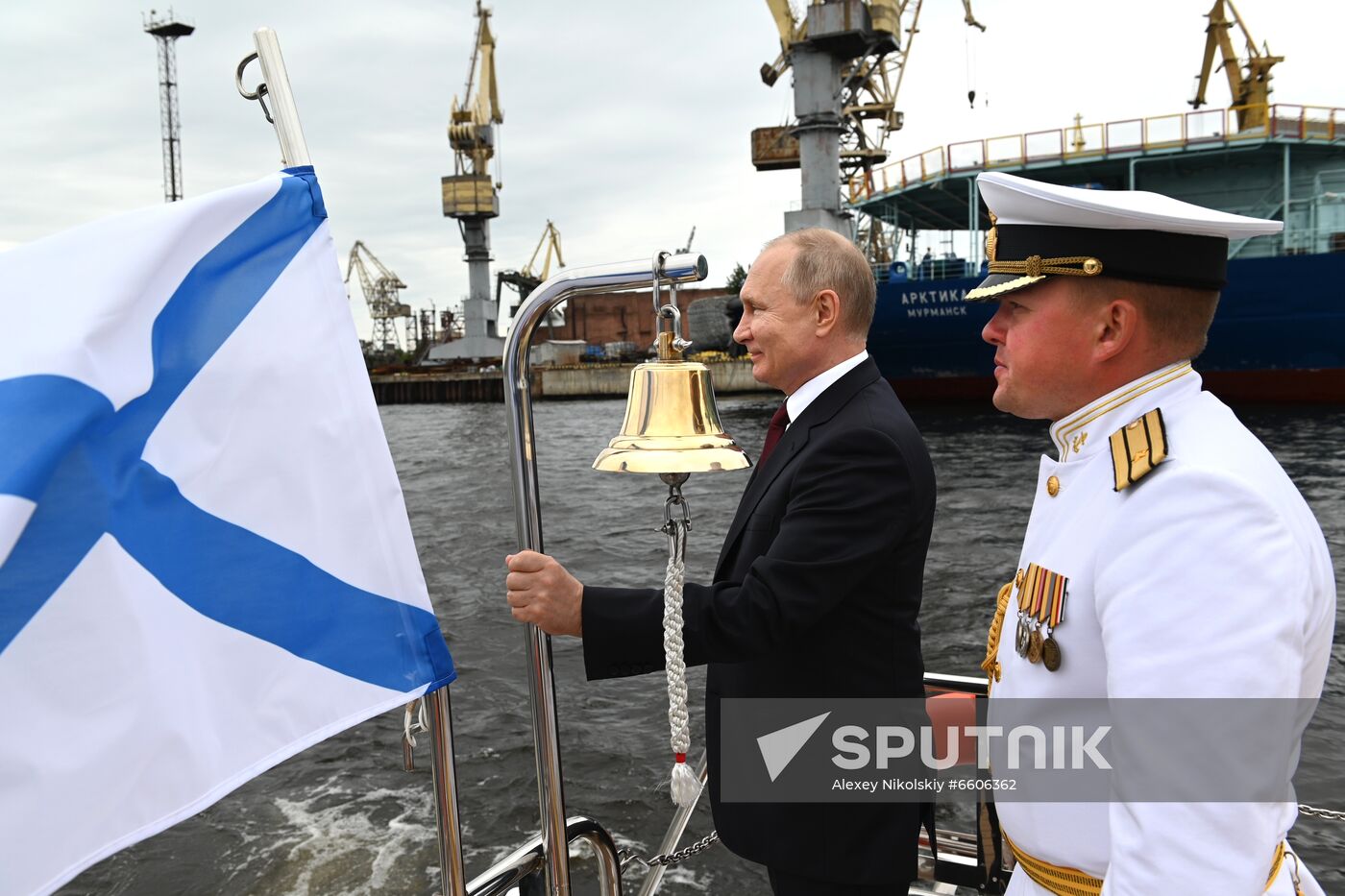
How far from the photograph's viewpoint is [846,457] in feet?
6.01

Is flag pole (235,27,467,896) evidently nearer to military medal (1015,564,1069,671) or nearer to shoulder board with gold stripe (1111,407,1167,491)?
military medal (1015,564,1069,671)

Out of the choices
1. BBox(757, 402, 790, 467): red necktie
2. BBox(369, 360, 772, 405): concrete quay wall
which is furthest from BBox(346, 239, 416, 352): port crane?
BBox(757, 402, 790, 467): red necktie

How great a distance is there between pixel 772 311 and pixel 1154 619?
1.09 m

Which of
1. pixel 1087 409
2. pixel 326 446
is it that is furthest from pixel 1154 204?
pixel 326 446

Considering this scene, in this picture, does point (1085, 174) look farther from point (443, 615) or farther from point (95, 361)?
point (95, 361)

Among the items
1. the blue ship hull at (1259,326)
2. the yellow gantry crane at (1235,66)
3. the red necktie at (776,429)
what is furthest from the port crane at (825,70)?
the red necktie at (776,429)

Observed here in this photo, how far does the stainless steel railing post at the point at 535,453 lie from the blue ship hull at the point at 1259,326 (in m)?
21.2

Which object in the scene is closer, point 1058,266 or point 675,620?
point 1058,266

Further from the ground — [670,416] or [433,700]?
[670,416]

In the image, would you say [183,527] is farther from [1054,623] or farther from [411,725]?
[1054,623]

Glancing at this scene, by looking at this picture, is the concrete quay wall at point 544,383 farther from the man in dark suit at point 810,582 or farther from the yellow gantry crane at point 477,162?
the man in dark suit at point 810,582

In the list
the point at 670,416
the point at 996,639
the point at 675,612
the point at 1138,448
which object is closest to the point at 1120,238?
the point at 1138,448

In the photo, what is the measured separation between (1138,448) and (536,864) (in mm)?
1376

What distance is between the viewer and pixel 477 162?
5956cm
